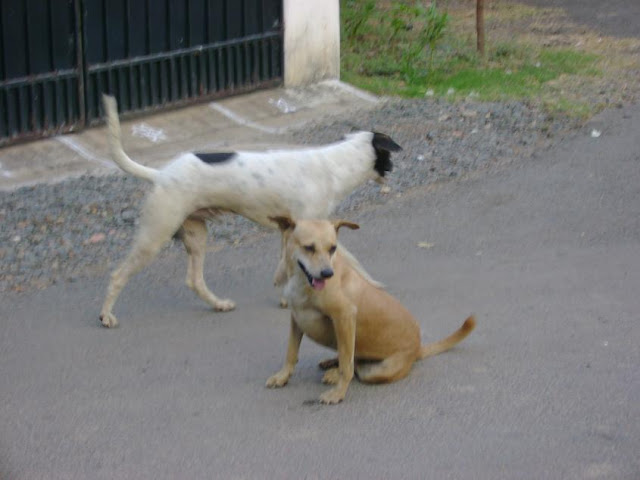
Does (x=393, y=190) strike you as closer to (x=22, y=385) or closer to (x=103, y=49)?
(x=103, y=49)

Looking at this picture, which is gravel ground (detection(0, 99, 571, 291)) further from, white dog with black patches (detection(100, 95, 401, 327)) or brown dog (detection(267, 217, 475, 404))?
brown dog (detection(267, 217, 475, 404))

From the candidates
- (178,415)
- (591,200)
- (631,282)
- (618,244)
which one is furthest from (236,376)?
(591,200)

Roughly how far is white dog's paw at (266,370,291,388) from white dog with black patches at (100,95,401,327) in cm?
72

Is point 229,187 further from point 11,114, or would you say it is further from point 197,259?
point 11,114

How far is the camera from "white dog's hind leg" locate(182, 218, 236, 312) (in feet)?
22.7

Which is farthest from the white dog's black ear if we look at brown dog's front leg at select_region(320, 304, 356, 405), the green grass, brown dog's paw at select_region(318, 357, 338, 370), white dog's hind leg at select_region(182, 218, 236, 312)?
the green grass

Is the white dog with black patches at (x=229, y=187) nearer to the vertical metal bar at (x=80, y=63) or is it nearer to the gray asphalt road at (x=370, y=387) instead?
the gray asphalt road at (x=370, y=387)

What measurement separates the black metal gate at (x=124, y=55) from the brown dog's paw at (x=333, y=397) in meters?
5.40

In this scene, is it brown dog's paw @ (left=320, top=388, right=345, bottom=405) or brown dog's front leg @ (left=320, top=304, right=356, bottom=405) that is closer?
brown dog's front leg @ (left=320, top=304, right=356, bottom=405)

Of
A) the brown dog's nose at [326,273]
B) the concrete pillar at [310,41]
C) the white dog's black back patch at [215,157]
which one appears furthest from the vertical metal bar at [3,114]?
the brown dog's nose at [326,273]

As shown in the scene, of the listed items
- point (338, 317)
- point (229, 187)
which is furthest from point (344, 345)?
point (229, 187)

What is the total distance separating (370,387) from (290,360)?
17.7 inches

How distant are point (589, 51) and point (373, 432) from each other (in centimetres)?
1081

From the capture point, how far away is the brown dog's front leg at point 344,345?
5.40m
